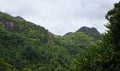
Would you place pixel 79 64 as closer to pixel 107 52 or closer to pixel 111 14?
pixel 107 52

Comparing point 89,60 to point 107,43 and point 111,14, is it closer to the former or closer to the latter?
point 107,43

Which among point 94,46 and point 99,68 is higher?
point 94,46

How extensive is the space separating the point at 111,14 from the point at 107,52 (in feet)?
14.7

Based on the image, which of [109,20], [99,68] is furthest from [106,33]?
[99,68]

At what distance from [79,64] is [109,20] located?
6142mm

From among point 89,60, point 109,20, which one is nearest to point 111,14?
point 109,20

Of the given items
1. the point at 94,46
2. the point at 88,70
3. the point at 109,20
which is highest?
the point at 109,20

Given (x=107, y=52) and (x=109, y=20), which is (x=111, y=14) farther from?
(x=107, y=52)

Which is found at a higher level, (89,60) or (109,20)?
(109,20)

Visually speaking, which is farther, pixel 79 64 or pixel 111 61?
pixel 79 64

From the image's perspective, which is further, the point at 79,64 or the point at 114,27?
the point at 79,64

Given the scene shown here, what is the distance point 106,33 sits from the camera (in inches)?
1599

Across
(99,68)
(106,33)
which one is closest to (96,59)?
(99,68)

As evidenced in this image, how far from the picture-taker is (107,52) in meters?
38.3
